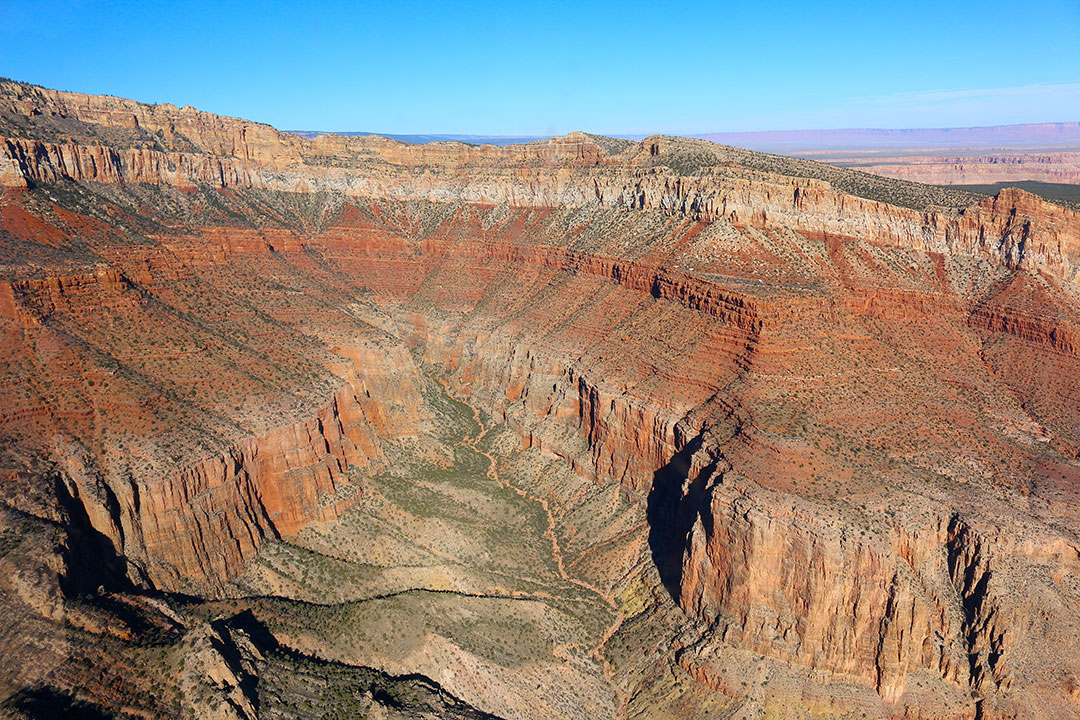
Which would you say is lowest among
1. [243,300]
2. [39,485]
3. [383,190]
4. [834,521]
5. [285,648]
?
[285,648]

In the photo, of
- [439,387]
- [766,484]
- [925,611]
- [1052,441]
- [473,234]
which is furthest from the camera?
[473,234]

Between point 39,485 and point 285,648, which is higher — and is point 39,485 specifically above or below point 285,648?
above

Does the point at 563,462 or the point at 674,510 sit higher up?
the point at 674,510

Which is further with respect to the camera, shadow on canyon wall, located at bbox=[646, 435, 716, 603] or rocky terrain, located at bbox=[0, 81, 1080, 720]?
shadow on canyon wall, located at bbox=[646, 435, 716, 603]

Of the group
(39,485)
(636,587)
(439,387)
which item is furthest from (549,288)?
(39,485)

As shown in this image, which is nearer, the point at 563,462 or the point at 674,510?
the point at 674,510

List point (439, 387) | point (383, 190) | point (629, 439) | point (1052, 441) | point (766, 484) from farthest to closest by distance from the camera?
point (383, 190), point (439, 387), point (629, 439), point (1052, 441), point (766, 484)

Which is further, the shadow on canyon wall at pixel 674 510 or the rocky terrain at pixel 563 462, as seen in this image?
the shadow on canyon wall at pixel 674 510

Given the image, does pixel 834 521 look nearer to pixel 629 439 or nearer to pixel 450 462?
pixel 629 439
